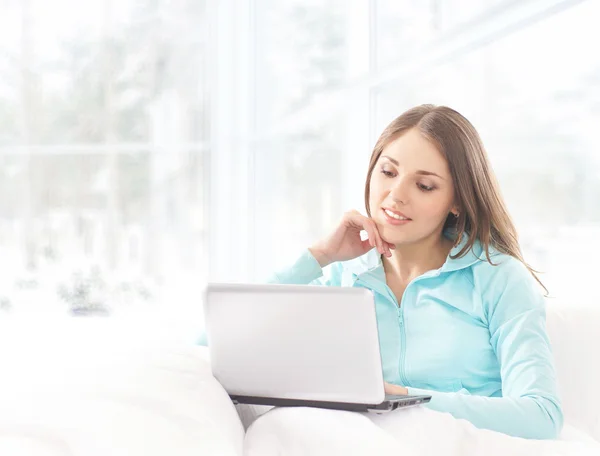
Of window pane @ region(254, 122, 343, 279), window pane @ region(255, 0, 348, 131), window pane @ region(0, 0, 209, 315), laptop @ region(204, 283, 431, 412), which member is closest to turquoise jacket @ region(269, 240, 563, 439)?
laptop @ region(204, 283, 431, 412)

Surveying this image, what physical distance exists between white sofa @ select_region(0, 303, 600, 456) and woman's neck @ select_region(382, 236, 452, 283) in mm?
520

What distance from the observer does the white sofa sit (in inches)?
33.4

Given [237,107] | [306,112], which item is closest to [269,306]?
[306,112]

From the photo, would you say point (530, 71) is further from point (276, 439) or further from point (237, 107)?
point (237, 107)

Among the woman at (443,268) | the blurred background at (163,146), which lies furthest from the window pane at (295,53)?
the woman at (443,268)

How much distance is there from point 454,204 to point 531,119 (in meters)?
0.47

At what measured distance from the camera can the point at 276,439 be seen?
1.03 meters

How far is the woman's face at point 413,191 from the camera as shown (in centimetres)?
162

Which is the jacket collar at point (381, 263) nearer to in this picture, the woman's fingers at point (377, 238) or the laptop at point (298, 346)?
the woman's fingers at point (377, 238)

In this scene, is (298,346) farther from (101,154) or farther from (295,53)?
→ (101,154)

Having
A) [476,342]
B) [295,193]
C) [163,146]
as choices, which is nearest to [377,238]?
[476,342]

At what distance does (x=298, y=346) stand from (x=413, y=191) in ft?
1.81

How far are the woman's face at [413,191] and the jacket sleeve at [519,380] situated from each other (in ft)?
0.71

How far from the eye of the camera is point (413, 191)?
1.62 m
